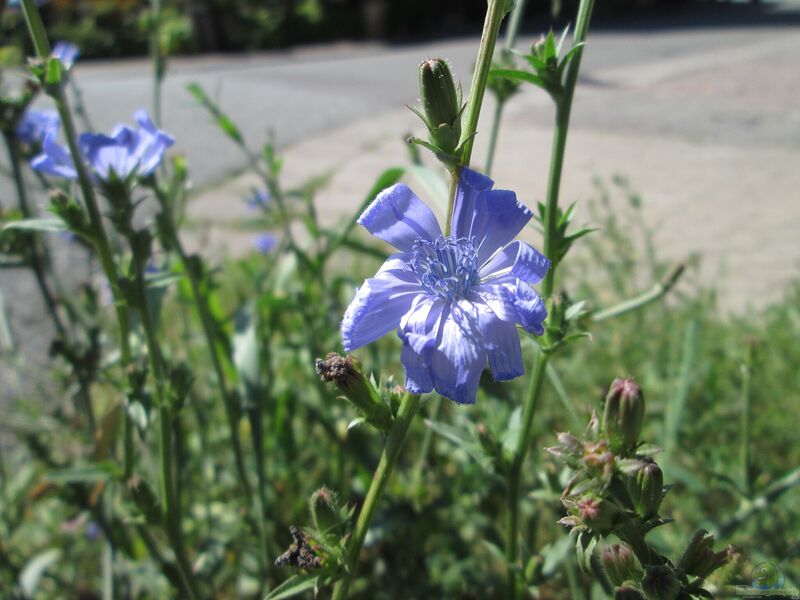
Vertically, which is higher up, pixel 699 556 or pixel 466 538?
pixel 699 556

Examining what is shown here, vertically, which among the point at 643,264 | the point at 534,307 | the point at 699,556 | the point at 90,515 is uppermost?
the point at 534,307

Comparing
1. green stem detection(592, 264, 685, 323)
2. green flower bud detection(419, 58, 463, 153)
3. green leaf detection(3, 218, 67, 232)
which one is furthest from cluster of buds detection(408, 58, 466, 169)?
green leaf detection(3, 218, 67, 232)

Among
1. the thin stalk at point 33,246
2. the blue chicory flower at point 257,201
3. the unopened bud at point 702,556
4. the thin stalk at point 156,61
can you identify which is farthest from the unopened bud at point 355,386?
the blue chicory flower at point 257,201

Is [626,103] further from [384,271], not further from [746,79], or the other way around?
[384,271]

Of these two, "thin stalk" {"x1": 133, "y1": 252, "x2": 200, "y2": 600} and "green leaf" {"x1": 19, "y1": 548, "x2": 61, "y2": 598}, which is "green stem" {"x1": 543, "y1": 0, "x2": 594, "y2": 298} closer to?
"thin stalk" {"x1": 133, "y1": 252, "x2": 200, "y2": 600}

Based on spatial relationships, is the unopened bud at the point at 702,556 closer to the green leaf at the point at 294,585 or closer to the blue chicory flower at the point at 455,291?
the blue chicory flower at the point at 455,291

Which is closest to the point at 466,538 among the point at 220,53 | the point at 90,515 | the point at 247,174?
the point at 90,515
